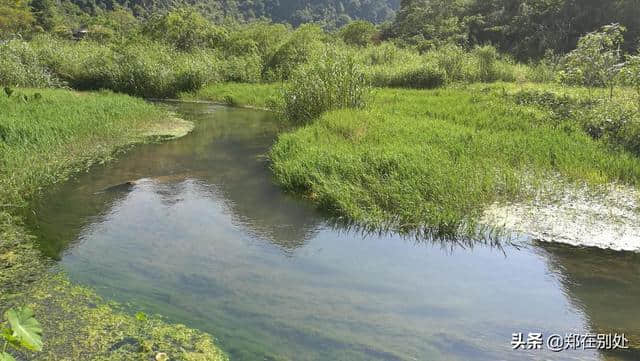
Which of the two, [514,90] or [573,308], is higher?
[514,90]

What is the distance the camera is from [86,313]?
5500 millimetres

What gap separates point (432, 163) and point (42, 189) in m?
7.06

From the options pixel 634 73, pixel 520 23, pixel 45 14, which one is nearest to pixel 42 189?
pixel 634 73

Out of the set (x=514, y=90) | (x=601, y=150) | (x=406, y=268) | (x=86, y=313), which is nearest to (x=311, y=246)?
(x=406, y=268)

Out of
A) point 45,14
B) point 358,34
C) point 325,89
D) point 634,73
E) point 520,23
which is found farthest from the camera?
point 45,14

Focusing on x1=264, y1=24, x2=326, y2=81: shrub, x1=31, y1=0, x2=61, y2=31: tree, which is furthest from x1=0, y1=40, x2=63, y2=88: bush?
x1=31, y1=0, x2=61, y2=31: tree

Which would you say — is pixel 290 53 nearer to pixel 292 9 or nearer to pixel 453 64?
pixel 453 64

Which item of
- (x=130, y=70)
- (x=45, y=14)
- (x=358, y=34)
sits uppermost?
(x=45, y=14)

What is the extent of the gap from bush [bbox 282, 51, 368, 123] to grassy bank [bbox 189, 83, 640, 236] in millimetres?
627

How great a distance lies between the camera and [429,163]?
9.85 meters

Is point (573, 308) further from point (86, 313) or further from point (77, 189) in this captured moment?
point (77, 189)

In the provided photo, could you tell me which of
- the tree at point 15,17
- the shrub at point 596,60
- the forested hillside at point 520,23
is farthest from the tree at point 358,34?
the tree at point 15,17

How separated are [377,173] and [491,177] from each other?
1.96 metres

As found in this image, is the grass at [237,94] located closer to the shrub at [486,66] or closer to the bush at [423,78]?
the bush at [423,78]
